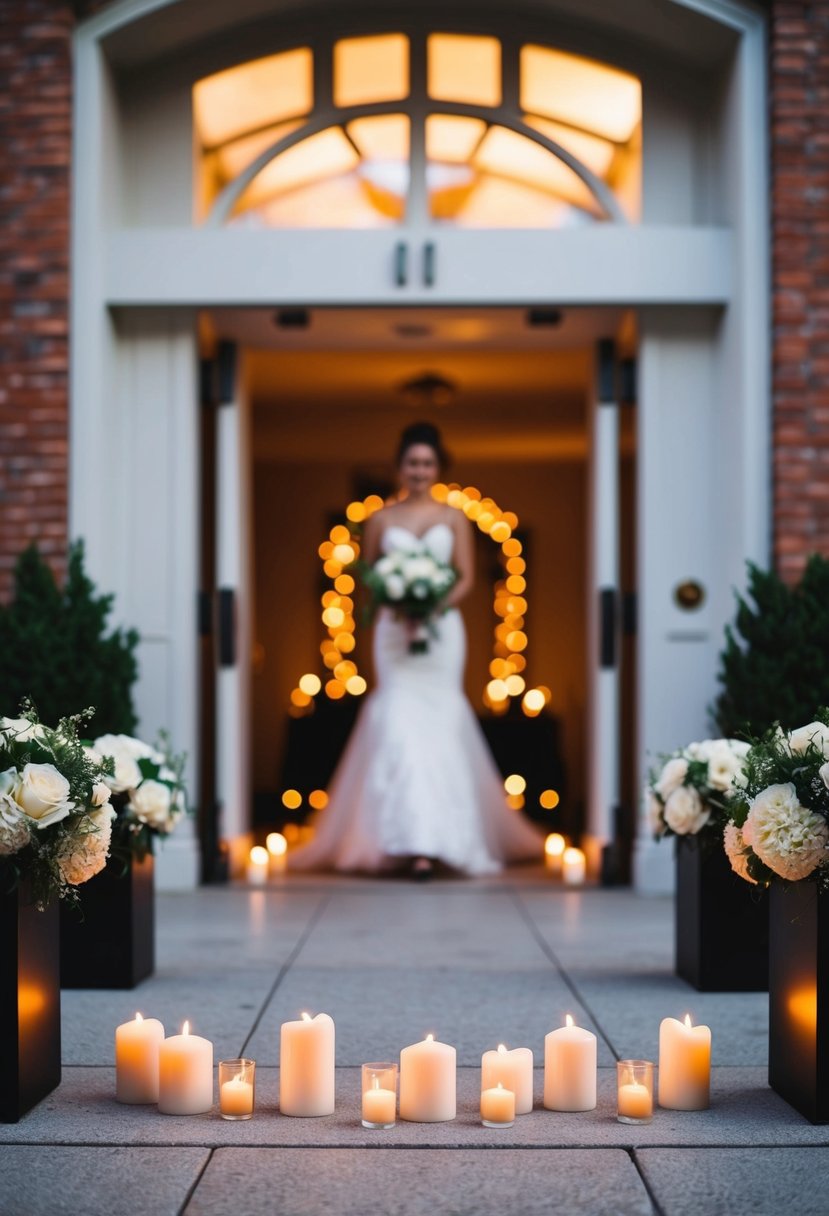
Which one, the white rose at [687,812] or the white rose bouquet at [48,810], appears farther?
the white rose at [687,812]

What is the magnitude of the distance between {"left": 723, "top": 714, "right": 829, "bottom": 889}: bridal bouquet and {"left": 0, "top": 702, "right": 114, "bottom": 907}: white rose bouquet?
1544 millimetres

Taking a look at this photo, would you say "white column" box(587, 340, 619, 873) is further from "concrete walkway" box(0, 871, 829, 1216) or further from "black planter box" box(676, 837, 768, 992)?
"black planter box" box(676, 837, 768, 992)

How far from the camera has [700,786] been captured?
4.71 m

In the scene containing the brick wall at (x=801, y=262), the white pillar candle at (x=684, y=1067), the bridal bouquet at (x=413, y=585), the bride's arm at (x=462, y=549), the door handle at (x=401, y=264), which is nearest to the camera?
the white pillar candle at (x=684, y=1067)

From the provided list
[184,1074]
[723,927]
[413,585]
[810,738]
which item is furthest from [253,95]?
[184,1074]

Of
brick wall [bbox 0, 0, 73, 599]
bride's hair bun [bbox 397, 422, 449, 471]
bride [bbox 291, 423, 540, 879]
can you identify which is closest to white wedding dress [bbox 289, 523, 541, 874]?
bride [bbox 291, 423, 540, 879]

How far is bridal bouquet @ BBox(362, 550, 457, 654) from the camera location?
8.48 m

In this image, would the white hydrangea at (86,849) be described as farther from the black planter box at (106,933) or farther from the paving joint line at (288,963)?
the black planter box at (106,933)

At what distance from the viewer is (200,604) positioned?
25.4 ft

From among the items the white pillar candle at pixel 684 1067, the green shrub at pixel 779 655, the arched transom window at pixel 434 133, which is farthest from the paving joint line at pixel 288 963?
the arched transom window at pixel 434 133

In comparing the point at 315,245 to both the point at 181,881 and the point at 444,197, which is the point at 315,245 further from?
the point at 181,881

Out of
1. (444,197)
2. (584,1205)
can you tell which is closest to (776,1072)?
(584,1205)

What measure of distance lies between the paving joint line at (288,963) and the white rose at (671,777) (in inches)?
56.5

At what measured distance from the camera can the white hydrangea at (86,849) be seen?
11.1 feet
